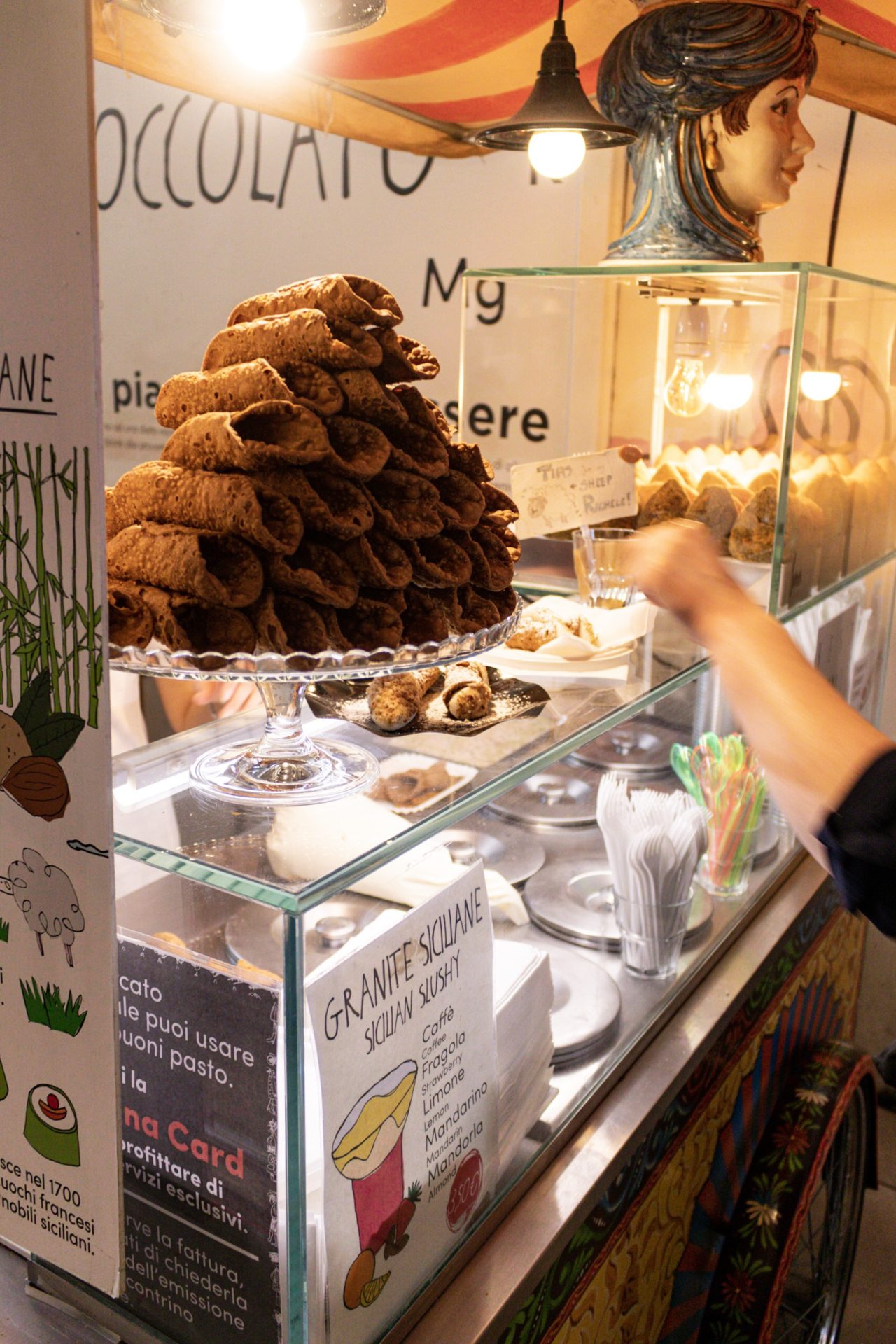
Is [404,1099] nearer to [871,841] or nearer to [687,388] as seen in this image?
[871,841]

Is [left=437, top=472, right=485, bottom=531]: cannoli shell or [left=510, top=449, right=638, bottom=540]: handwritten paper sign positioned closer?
[left=437, top=472, right=485, bottom=531]: cannoli shell

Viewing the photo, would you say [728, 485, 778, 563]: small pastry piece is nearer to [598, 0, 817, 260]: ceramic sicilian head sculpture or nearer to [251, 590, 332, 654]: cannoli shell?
[598, 0, 817, 260]: ceramic sicilian head sculpture

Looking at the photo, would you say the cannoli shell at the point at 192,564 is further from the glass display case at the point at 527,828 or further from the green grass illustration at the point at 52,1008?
the green grass illustration at the point at 52,1008

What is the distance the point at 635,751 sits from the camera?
1865 mm

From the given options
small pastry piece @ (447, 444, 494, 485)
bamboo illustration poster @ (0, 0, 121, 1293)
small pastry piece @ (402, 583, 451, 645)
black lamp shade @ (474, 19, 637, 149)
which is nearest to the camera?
bamboo illustration poster @ (0, 0, 121, 1293)

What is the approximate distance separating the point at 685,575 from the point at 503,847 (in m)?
0.81

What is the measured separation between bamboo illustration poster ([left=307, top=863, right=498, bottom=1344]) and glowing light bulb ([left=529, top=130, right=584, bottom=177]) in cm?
119

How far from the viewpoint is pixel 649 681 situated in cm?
129

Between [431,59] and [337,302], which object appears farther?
[431,59]

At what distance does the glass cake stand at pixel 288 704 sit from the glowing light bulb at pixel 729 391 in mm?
889

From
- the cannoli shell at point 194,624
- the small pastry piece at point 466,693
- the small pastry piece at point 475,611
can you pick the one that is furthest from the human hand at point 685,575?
the cannoli shell at point 194,624

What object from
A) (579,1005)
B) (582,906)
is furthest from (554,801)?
(579,1005)

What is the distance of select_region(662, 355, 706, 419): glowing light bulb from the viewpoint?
1.85m

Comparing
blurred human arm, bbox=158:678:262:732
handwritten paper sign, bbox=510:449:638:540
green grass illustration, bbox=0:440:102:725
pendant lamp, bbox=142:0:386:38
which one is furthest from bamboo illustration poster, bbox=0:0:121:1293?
blurred human arm, bbox=158:678:262:732
